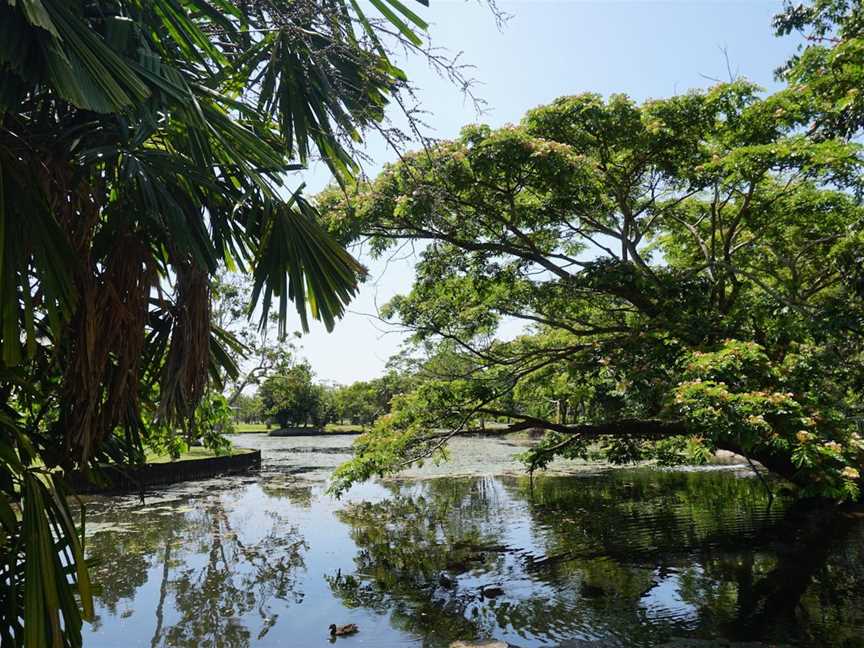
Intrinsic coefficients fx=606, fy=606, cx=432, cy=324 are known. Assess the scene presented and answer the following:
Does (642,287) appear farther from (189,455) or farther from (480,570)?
(189,455)

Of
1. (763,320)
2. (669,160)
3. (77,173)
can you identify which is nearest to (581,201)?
(669,160)

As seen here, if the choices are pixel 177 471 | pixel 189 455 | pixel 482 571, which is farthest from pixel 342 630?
pixel 189 455

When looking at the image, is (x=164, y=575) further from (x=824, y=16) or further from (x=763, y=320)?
(x=824, y=16)

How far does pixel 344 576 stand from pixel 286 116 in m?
6.10

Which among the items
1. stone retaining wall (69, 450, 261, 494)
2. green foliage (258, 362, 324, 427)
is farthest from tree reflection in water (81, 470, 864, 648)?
green foliage (258, 362, 324, 427)

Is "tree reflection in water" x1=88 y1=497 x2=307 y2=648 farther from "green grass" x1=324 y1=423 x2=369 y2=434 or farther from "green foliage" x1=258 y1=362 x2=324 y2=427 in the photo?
"green grass" x1=324 y1=423 x2=369 y2=434

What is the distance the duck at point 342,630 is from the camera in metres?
5.57

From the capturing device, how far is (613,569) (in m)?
7.50

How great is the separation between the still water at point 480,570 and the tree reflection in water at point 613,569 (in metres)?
0.03

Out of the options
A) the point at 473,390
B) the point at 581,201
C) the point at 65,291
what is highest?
the point at 581,201

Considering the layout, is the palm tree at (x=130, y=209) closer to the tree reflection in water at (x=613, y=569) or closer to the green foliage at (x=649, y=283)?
the green foliage at (x=649, y=283)

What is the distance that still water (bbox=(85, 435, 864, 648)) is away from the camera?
5613 millimetres

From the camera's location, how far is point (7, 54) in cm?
181

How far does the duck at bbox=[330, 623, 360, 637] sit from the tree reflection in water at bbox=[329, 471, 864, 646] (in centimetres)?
46
